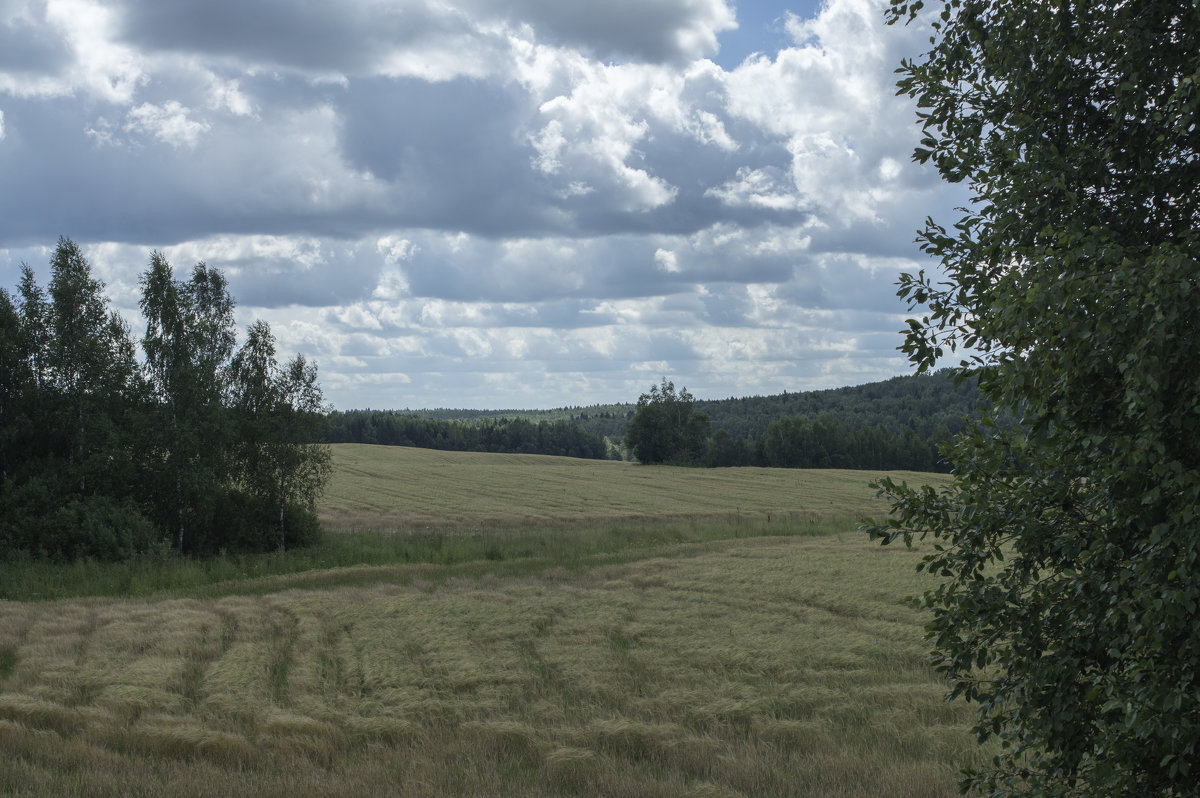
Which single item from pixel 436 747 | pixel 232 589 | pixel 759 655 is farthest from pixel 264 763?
pixel 232 589

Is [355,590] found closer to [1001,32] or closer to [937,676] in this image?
[937,676]

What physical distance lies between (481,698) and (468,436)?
14100 cm

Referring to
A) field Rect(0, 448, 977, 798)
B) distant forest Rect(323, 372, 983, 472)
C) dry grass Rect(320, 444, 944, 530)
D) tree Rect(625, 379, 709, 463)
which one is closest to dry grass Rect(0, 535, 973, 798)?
field Rect(0, 448, 977, 798)

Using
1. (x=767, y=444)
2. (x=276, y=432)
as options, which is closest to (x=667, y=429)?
(x=767, y=444)

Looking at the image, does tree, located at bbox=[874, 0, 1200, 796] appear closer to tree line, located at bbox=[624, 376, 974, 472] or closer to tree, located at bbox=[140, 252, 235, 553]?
tree, located at bbox=[140, 252, 235, 553]

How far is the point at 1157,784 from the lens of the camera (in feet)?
15.5

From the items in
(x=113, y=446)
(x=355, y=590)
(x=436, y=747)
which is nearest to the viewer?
(x=436, y=747)

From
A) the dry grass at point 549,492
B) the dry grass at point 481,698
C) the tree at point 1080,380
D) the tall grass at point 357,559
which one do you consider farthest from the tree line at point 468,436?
the tree at point 1080,380

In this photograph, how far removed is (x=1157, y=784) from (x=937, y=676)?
8.57m

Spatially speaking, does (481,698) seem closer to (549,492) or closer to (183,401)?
(183,401)

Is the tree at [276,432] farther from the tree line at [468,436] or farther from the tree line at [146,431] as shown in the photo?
the tree line at [468,436]

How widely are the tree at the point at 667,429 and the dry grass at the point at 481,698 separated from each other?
89588 millimetres

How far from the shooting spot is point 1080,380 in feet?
15.4

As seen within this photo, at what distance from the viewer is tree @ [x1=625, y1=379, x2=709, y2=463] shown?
362 ft
